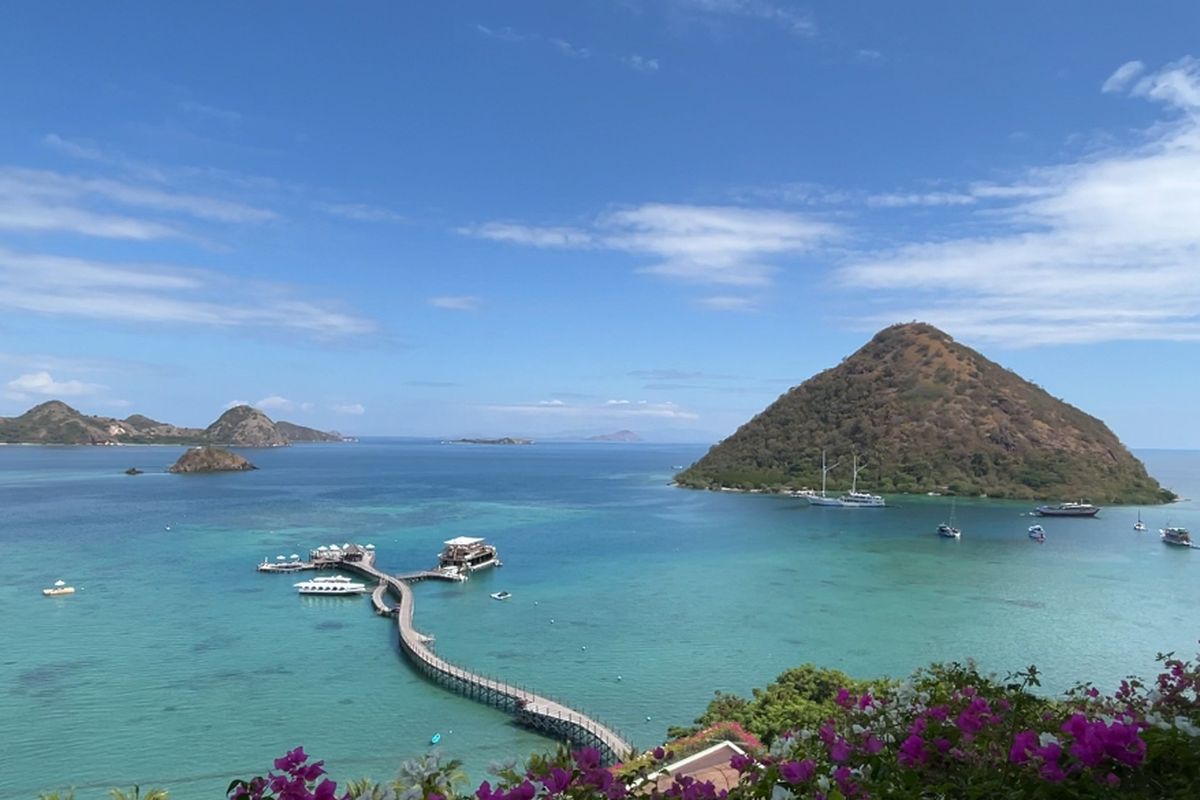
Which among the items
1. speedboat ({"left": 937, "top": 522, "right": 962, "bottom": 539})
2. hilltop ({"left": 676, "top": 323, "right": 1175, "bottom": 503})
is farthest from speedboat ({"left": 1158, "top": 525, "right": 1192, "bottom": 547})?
hilltop ({"left": 676, "top": 323, "right": 1175, "bottom": 503})

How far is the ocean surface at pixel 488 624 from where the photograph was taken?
71.1 feet

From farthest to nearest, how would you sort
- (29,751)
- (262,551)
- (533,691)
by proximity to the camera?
(262,551), (533,691), (29,751)

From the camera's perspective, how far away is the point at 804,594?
39.5m

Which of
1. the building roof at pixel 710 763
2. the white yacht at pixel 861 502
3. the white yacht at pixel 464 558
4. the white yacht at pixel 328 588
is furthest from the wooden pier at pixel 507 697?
the white yacht at pixel 861 502

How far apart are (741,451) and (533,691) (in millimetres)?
99374

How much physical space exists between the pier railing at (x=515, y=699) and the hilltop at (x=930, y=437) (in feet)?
264

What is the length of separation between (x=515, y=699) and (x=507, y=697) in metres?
0.57

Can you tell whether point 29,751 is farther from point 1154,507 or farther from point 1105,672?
point 1154,507

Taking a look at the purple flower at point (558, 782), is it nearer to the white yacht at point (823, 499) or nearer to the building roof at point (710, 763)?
the building roof at point (710, 763)

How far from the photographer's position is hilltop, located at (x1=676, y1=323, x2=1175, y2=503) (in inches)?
3814

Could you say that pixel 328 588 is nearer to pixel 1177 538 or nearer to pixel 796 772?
pixel 796 772

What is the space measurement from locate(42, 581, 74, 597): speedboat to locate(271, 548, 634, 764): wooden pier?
15.6 meters

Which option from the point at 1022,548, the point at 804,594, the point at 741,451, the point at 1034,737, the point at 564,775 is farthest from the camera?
the point at 741,451

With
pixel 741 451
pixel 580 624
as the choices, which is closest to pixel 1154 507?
pixel 741 451
